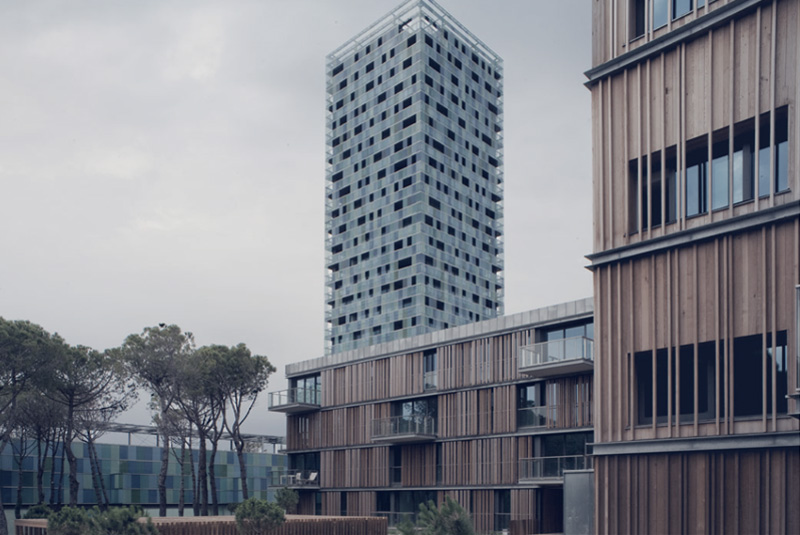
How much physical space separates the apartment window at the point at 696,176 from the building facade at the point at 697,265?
3 centimetres

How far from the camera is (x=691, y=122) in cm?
1809

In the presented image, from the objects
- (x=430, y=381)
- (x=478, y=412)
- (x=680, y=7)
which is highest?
(x=680, y=7)

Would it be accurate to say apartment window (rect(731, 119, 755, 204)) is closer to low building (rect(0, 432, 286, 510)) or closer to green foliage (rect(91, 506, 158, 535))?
green foliage (rect(91, 506, 158, 535))

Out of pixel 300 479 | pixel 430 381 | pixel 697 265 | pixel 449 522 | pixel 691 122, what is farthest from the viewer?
pixel 300 479

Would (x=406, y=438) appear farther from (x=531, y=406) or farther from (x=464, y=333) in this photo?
(x=531, y=406)

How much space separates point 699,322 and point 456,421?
23618 mm

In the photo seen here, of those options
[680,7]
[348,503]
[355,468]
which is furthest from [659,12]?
[348,503]

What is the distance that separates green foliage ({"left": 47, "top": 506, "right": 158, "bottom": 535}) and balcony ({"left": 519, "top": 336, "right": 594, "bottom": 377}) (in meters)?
15.7

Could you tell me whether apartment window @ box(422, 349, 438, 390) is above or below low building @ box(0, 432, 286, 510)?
above

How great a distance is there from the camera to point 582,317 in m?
33.8

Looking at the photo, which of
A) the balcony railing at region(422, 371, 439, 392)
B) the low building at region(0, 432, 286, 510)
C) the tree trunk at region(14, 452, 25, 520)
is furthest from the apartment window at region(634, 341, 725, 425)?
the tree trunk at region(14, 452, 25, 520)

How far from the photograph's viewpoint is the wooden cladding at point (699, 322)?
16297 millimetres

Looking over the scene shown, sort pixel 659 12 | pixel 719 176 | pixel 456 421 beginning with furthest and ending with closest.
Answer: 1. pixel 456 421
2. pixel 659 12
3. pixel 719 176

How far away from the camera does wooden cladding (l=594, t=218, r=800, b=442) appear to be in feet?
53.5
